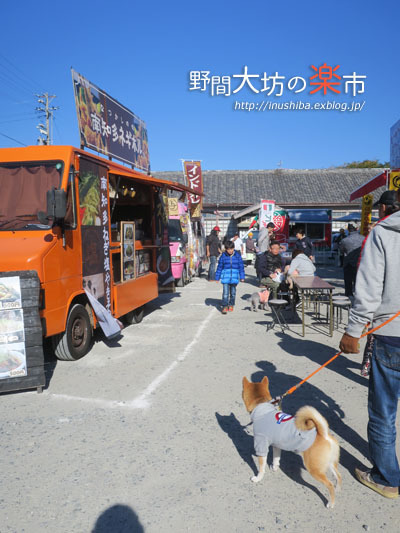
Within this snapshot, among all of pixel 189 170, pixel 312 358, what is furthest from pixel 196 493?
pixel 189 170

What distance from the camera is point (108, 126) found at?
8.93 metres

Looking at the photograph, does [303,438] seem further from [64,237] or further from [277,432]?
[64,237]

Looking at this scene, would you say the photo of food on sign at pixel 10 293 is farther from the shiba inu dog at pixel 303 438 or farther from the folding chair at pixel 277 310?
the folding chair at pixel 277 310

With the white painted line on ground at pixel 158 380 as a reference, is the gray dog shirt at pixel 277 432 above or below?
above

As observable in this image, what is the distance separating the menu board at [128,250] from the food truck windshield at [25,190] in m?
1.91

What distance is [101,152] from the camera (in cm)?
822

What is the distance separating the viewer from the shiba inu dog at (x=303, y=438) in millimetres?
2473

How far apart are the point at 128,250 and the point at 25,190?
2.39 metres

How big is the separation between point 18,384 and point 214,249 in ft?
33.9

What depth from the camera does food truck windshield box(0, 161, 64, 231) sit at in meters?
5.15

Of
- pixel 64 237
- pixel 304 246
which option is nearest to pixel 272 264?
pixel 304 246

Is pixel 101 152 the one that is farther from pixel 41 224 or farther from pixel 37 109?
pixel 37 109

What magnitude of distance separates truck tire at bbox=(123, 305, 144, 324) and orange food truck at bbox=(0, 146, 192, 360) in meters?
0.72

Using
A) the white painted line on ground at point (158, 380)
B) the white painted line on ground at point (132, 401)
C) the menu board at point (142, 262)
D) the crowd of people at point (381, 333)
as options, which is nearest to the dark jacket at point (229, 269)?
the menu board at point (142, 262)
